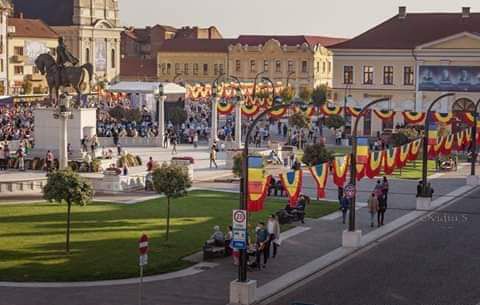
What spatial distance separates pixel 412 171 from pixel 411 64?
96.7ft

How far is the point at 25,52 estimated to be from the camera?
423 ft

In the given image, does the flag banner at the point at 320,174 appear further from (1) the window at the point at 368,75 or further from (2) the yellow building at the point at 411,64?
(1) the window at the point at 368,75

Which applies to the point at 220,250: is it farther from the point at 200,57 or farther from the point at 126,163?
the point at 200,57

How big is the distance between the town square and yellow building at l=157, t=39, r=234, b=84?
4256 cm

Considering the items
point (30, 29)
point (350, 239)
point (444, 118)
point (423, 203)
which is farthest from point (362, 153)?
point (30, 29)

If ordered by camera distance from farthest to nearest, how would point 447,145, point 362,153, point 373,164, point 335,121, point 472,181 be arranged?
point 335,121
point 447,145
point 472,181
point 373,164
point 362,153

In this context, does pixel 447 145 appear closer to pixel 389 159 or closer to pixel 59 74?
pixel 389 159

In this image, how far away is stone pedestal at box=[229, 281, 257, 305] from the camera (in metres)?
22.8

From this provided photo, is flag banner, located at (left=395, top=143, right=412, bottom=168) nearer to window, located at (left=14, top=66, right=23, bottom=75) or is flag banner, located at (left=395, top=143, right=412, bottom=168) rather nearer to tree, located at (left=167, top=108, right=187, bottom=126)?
tree, located at (left=167, top=108, right=187, bottom=126)

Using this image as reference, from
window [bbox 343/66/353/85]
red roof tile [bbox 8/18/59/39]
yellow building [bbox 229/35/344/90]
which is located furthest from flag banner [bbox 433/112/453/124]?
red roof tile [bbox 8/18/59/39]

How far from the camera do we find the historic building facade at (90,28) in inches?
5728

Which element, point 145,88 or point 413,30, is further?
point 413,30

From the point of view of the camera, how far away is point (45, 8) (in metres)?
153

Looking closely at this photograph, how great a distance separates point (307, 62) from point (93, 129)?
274ft
